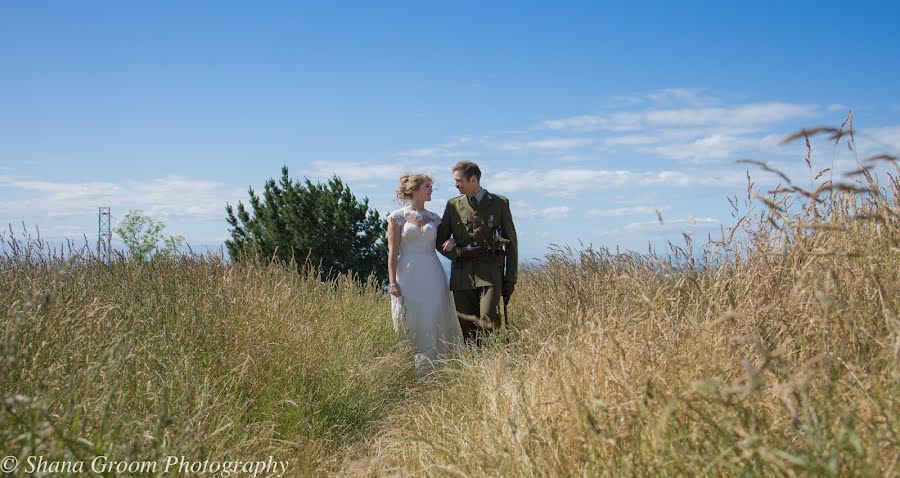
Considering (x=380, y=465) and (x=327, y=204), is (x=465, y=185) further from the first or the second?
(x=327, y=204)

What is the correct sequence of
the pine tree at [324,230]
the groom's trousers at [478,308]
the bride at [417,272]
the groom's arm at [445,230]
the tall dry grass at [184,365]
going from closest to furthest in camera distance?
the tall dry grass at [184,365], the groom's trousers at [478,308], the bride at [417,272], the groom's arm at [445,230], the pine tree at [324,230]

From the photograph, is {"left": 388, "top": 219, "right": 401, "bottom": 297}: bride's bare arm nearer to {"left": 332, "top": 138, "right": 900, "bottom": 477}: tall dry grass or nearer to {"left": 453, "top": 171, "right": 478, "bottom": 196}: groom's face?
{"left": 453, "top": 171, "right": 478, "bottom": 196}: groom's face

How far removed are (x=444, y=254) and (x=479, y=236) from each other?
0.43 meters

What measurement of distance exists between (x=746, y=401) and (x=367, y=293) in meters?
7.00

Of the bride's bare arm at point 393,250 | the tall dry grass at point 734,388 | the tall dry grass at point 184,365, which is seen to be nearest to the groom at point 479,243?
the bride's bare arm at point 393,250

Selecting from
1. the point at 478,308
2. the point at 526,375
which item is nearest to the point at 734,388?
the point at 526,375

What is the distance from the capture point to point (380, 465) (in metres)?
3.95

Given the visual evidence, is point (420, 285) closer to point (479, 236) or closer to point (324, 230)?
point (479, 236)

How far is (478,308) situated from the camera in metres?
7.76

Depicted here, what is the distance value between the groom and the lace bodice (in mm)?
181

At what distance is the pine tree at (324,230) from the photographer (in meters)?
13.9

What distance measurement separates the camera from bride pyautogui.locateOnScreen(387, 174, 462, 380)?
734cm

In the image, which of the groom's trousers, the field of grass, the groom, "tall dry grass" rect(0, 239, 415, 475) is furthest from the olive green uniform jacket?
"tall dry grass" rect(0, 239, 415, 475)

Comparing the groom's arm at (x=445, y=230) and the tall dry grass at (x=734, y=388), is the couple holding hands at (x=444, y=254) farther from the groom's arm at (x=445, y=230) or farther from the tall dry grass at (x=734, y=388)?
the tall dry grass at (x=734, y=388)
